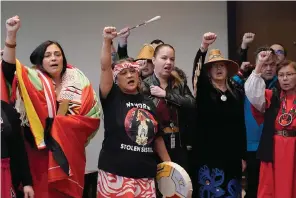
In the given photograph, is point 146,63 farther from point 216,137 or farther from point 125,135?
point 125,135

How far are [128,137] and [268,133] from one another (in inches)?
33.3

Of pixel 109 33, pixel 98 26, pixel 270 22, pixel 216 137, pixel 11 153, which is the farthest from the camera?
pixel 270 22

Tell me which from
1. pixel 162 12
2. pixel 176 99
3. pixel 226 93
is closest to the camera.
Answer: pixel 176 99

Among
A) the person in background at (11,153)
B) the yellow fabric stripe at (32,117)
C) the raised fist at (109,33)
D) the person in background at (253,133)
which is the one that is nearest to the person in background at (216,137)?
the person in background at (253,133)

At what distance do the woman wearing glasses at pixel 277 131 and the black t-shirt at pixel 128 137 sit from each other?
2.24 ft

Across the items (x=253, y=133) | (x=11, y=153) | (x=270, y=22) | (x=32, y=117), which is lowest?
(x=253, y=133)

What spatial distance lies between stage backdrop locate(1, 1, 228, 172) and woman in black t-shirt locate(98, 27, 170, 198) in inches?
66.5

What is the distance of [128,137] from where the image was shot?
2.22 m

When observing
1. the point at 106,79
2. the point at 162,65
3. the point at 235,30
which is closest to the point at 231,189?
the point at 162,65

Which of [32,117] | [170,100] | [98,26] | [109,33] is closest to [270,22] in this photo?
[98,26]

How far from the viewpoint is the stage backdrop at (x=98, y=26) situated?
396 cm

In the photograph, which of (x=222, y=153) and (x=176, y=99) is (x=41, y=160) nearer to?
(x=176, y=99)

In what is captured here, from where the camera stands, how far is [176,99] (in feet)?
8.29

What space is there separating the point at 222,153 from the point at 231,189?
21cm
